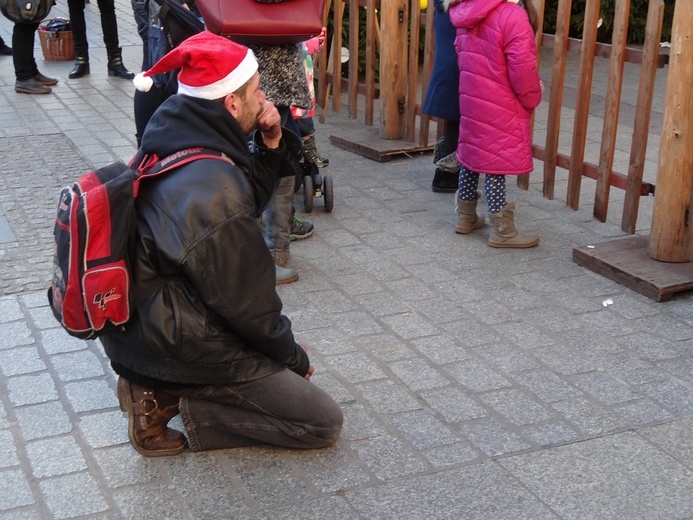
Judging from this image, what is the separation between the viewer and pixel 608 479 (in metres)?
3.38

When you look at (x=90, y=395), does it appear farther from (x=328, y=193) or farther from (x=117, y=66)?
(x=117, y=66)

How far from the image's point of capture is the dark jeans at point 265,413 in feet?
11.3

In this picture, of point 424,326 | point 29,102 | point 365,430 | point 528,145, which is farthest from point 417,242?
point 29,102

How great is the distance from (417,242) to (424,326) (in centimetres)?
116

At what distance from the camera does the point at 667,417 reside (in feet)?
12.4

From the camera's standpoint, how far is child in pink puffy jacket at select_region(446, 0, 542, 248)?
5125 millimetres

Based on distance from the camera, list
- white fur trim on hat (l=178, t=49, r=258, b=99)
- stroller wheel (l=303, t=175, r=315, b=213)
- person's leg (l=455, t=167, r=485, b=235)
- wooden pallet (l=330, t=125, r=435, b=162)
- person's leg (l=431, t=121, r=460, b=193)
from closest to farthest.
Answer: white fur trim on hat (l=178, t=49, r=258, b=99)
person's leg (l=455, t=167, r=485, b=235)
stroller wheel (l=303, t=175, r=315, b=213)
person's leg (l=431, t=121, r=460, b=193)
wooden pallet (l=330, t=125, r=435, b=162)

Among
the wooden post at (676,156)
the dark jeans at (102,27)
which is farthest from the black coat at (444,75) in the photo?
the dark jeans at (102,27)

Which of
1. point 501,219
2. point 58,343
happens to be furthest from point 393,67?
point 58,343

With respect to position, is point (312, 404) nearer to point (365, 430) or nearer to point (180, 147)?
point (365, 430)

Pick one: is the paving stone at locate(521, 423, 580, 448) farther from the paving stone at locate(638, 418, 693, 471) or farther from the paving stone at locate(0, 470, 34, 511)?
the paving stone at locate(0, 470, 34, 511)

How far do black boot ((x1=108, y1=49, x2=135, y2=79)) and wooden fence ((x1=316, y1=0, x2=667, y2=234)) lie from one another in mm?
2197

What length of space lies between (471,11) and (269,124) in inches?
76.8

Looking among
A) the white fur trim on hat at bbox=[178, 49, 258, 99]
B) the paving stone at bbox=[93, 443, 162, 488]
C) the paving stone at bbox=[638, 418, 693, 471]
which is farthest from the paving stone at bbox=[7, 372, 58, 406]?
the paving stone at bbox=[638, 418, 693, 471]
